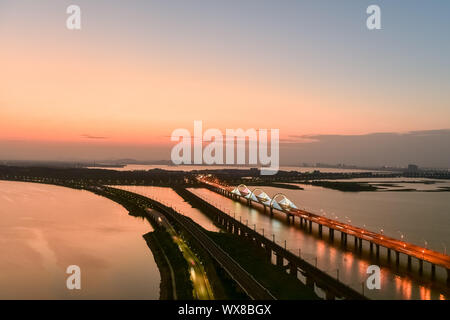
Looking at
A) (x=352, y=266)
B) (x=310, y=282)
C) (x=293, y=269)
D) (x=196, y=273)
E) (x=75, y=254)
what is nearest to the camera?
(x=310, y=282)

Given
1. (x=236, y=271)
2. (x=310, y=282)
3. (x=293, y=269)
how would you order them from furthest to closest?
(x=293, y=269) < (x=310, y=282) < (x=236, y=271)

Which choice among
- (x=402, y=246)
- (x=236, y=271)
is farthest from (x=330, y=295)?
(x=402, y=246)

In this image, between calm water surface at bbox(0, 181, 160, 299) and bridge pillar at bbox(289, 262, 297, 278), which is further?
bridge pillar at bbox(289, 262, 297, 278)

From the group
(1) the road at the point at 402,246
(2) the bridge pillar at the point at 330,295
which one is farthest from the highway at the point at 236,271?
(1) the road at the point at 402,246

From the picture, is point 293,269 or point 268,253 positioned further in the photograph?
point 268,253

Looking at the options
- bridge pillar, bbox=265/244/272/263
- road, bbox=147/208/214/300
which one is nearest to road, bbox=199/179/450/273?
bridge pillar, bbox=265/244/272/263

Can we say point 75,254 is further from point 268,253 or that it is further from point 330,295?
point 330,295

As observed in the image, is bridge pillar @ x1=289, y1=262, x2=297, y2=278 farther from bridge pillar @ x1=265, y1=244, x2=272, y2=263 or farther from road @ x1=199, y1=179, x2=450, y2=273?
road @ x1=199, y1=179, x2=450, y2=273
